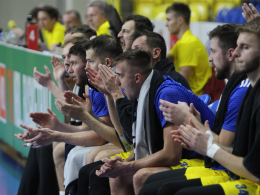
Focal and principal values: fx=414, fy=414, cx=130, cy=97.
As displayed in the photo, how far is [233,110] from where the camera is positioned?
2.31 metres

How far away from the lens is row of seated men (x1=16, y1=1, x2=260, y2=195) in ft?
6.84

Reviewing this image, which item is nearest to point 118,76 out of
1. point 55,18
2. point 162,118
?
point 162,118

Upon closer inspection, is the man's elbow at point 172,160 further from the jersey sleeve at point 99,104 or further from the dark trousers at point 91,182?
the jersey sleeve at point 99,104

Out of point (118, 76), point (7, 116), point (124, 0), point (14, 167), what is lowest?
point (14, 167)

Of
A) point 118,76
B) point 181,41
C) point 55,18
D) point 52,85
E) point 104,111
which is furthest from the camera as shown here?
point 55,18

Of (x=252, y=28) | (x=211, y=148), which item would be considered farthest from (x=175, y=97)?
(x=252, y=28)

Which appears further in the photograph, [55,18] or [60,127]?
[55,18]

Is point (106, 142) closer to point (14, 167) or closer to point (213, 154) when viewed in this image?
point (213, 154)

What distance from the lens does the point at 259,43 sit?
207 centimetres

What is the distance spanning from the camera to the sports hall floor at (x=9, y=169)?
432 centimetres

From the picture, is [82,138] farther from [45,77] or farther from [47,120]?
[45,77]

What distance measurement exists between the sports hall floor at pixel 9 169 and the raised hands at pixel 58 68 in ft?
4.25

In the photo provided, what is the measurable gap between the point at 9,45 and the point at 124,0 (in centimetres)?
757

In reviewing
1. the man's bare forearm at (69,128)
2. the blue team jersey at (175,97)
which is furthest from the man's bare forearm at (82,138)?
the blue team jersey at (175,97)
